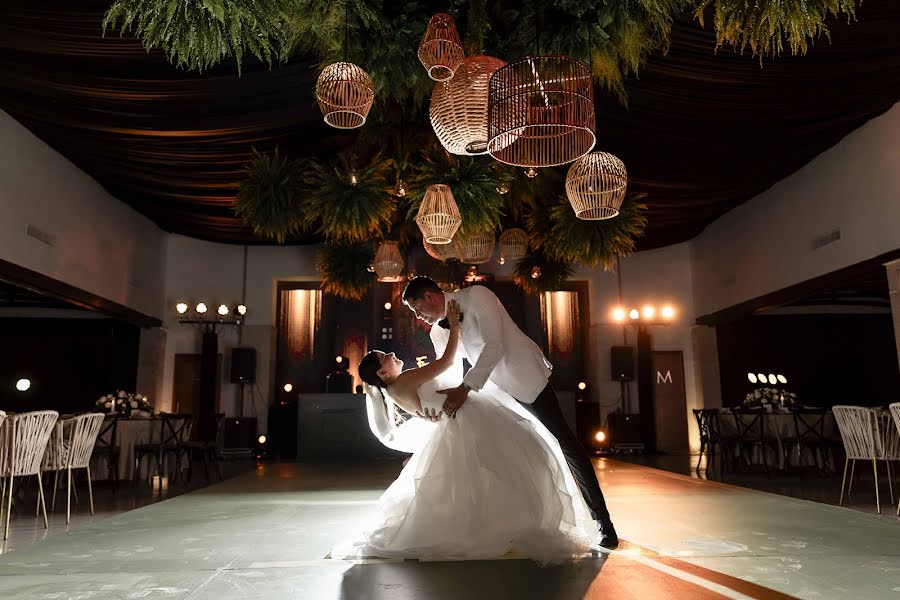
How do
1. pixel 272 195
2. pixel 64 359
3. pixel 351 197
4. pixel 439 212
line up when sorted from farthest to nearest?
pixel 64 359 → pixel 272 195 → pixel 351 197 → pixel 439 212

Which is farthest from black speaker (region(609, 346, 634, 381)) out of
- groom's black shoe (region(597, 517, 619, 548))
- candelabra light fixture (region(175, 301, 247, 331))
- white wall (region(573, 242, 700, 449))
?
groom's black shoe (region(597, 517, 619, 548))

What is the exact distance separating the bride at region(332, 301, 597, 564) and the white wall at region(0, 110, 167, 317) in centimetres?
721

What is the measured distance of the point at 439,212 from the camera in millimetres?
6090

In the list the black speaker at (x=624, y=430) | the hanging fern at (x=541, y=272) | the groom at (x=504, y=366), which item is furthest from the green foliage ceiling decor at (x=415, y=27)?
the black speaker at (x=624, y=430)

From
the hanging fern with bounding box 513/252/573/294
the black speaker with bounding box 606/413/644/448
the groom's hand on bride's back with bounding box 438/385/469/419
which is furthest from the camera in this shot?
the black speaker with bounding box 606/413/644/448

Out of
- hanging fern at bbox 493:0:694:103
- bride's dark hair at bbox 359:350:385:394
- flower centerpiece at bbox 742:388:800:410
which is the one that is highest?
hanging fern at bbox 493:0:694:103

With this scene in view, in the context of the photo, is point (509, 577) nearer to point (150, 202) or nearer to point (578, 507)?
point (578, 507)

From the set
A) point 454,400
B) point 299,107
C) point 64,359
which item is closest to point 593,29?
point 454,400

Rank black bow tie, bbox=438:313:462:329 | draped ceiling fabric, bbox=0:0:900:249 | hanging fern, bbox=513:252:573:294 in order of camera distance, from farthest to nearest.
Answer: hanging fern, bbox=513:252:573:294
draped ceiling fabric, bbox=0:0:900:249
black bow tie, bbox=438:313:462:329

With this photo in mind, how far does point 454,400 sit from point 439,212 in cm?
316

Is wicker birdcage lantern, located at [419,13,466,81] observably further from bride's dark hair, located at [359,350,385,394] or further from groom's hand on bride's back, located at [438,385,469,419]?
groom's hand on bride's back, located at [438,385,469,419]

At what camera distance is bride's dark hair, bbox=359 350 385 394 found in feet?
11.1

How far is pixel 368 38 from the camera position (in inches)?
187

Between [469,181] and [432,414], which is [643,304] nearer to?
[469,181]
